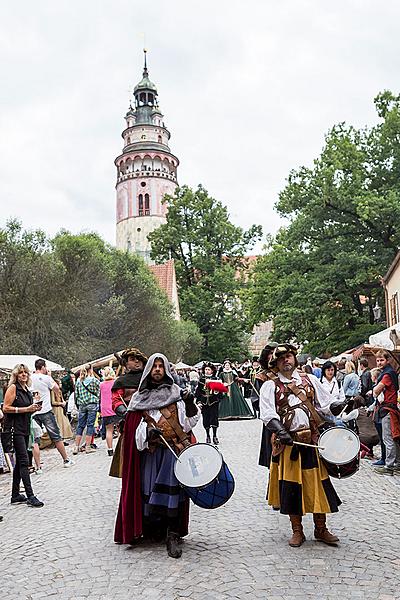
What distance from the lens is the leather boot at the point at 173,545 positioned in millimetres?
5812

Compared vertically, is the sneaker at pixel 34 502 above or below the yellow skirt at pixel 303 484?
below

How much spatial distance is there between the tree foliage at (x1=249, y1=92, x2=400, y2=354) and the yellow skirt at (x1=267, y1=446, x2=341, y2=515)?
2424 centimetres

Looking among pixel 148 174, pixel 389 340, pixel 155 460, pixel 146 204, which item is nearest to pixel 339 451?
pixel 155 460

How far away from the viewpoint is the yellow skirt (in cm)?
592

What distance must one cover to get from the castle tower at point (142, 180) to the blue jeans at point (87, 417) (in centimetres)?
5174

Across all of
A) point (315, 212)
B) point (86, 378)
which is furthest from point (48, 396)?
point (315, 212)

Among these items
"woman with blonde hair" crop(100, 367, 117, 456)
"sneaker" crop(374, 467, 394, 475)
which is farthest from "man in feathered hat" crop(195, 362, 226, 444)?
"sneaker" crop(374, 467, 394, 475)

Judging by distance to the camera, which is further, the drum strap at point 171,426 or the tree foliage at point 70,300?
the tree foliage at point 70,300

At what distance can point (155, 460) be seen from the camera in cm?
Result: 618

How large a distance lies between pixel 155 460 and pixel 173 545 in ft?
2.47

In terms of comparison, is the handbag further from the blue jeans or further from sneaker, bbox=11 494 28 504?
the blue jeans

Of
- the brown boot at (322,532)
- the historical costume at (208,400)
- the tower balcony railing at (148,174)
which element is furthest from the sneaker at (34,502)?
the tower balcony railing at (148,174)

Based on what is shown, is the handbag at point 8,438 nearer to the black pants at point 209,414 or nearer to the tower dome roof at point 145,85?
the black pants at point 209,414

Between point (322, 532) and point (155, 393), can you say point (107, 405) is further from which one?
point (322, 532)
